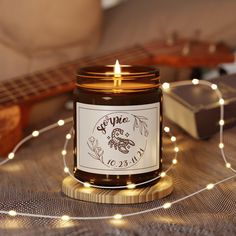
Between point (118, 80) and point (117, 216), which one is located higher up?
point (118, 80)

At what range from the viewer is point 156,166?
663 millimetres

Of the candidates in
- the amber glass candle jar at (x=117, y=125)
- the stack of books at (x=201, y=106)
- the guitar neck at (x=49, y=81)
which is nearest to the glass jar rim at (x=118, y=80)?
the amber glass candle jar at (x=117, y=125)

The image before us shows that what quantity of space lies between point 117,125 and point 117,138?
0.05ft

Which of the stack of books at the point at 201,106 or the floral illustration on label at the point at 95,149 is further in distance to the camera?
the stack of books at the point at 201,106

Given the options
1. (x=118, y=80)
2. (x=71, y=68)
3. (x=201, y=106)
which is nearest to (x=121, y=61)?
(x=71, y=68)

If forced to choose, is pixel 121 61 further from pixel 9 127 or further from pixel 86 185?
pixel 86 185

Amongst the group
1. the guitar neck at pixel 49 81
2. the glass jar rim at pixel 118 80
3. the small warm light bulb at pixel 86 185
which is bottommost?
the small warm light bulb at pixel 86 185

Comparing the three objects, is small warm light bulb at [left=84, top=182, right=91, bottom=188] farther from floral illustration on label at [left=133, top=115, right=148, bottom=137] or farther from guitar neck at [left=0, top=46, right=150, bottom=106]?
guitar neck at [left=0, top=46, right=150, bottom=106]

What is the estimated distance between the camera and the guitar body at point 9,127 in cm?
90

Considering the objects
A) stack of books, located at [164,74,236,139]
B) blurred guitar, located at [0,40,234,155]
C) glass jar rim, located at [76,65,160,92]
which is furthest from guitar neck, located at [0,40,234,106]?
glass jar rim, located at [76,65,160,92]

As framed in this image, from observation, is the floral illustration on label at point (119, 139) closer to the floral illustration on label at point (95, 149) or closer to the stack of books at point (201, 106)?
the floral illustration on label at point (95, 149)

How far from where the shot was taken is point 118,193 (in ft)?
2.07

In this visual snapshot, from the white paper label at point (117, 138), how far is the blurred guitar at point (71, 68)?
0.31 m

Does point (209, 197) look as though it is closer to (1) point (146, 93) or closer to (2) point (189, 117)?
(1) point (146, 93)
